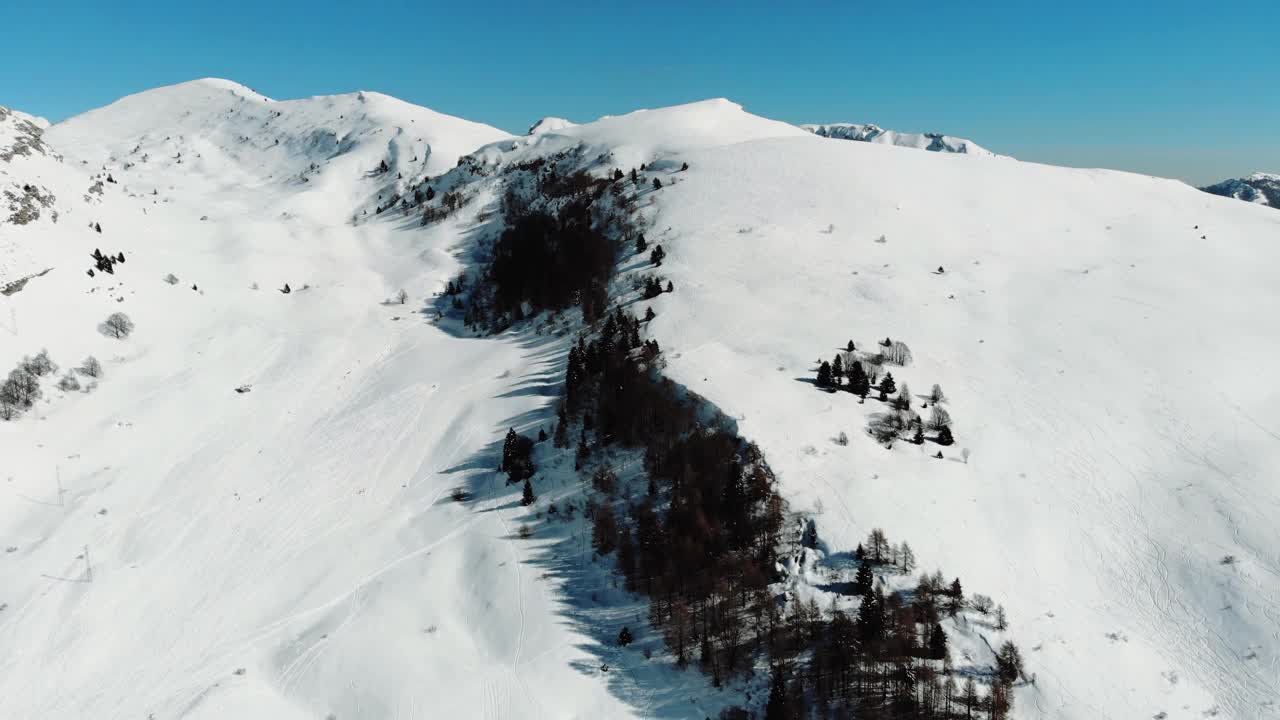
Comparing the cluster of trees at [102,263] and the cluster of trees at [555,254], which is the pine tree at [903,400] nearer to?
the cluster of trees at [555,254]

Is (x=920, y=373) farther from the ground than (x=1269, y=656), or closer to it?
farther from the ground

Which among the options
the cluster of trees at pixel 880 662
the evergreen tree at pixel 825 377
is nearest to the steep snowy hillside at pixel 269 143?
the evergreen tree at pixel 825 377

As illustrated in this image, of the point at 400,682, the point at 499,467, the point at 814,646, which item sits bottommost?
the point at 400,682

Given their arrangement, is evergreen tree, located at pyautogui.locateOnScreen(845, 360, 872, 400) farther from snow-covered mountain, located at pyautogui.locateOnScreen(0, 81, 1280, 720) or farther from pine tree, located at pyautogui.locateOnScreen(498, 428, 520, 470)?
pine tree, located at pyautogui.locateOnScreen(498, 428, 520, 470)

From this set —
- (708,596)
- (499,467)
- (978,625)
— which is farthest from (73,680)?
(978,625)

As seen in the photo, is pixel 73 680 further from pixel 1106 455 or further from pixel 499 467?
pixel 1106 455

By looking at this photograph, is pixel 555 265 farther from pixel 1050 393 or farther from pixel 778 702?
pixel 778 702
